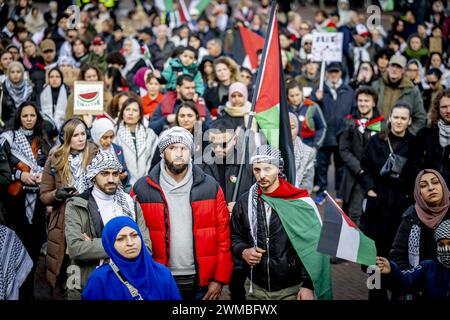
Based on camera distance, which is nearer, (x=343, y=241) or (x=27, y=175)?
(x=343, y=241)

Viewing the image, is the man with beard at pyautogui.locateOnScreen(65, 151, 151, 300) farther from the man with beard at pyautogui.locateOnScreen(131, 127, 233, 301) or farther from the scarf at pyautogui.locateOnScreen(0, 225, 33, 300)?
the scarf at pyautogui.locateOnScreen(0, 225, 33, 300)

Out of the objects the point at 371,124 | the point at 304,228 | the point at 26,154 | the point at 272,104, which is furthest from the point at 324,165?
the point at 304,228

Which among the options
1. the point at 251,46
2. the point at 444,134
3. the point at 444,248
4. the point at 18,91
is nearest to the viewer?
the point at 444,248

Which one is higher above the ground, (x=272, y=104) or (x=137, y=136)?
(x=272, y=104)

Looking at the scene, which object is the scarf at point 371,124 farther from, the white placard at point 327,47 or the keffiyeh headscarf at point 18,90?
the keffiyeh headscarf at point 18,90

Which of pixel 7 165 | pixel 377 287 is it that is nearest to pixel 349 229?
pixel 377 287

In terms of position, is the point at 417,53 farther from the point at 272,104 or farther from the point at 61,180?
the point at 61,180

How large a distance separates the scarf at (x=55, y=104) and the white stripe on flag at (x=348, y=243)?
6.54 meters

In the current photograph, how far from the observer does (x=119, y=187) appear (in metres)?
6.43

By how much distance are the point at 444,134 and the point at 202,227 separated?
10.1 feet

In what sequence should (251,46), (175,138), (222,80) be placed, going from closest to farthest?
(175,138) < (222,80) < (251,46)

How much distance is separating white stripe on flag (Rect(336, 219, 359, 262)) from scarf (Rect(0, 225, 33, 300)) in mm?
2460

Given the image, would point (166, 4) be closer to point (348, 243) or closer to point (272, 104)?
point (272, 104)

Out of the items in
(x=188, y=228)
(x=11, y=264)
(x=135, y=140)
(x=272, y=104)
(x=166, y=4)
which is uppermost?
(x=166, y=4)
